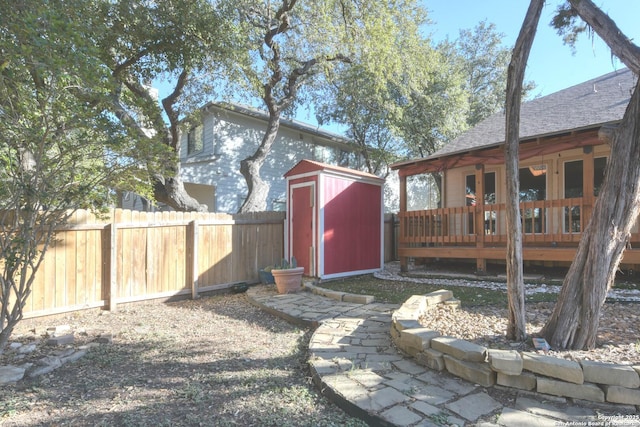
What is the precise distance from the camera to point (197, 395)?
2.67m

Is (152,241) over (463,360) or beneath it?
over

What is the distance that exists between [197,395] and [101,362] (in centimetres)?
137

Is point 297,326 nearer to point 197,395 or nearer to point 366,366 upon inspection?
point 366,366

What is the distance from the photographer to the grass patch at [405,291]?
5043 mm

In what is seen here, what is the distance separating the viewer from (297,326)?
4668 millimetres

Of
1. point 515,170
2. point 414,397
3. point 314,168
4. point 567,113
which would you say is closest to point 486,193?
point 567,113

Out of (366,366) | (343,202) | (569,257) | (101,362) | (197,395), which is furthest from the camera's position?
(343,202)

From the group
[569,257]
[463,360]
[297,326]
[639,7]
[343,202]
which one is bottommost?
[297,326]

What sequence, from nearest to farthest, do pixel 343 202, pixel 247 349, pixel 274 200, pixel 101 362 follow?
pixel 101 362
pixel 247 349
pixel 343 202
pixel 274 200

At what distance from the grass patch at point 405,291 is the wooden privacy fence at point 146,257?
1964 mm

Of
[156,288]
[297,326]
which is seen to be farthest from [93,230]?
[297,326]

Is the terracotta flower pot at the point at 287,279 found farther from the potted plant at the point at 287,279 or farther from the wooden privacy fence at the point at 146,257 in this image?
the wooden privacy fence at the point at 146,257

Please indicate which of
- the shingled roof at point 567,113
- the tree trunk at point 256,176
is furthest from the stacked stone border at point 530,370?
the tree trunk at point 256,176

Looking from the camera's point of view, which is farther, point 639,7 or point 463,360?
point 639,7
